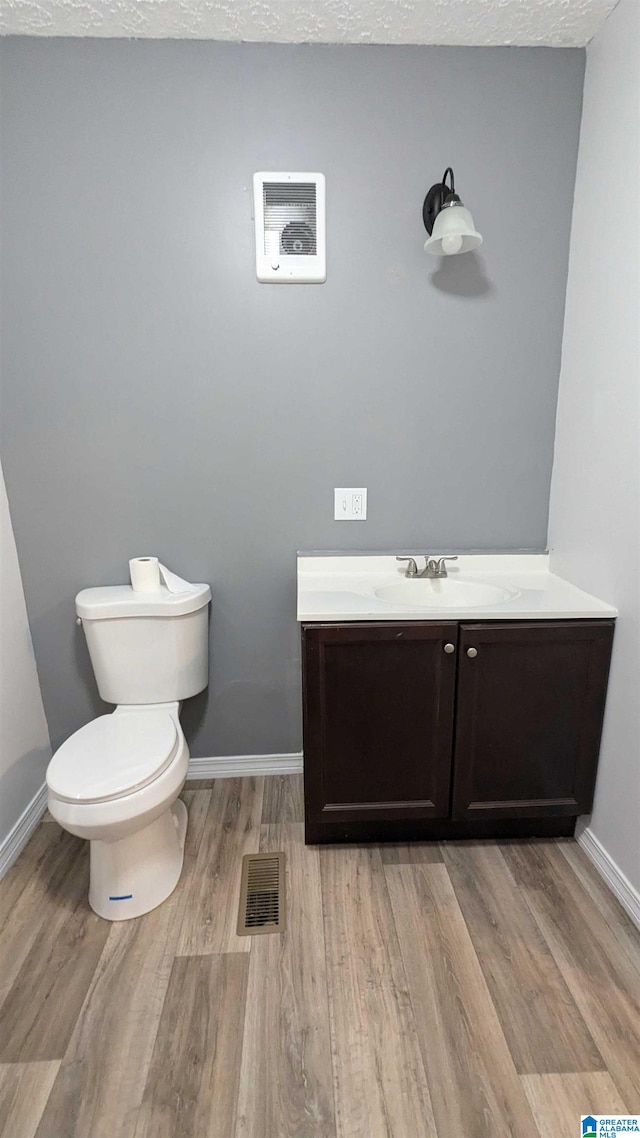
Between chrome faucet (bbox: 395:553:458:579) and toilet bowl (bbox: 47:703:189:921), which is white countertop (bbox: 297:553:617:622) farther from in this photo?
toilet bowl (bbox: 47:703:189:921)

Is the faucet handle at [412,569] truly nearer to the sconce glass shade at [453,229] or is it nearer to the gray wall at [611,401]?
the gray wall at [611,401]

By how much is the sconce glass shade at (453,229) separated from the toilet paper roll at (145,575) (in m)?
1.30

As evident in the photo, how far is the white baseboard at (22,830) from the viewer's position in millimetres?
1688

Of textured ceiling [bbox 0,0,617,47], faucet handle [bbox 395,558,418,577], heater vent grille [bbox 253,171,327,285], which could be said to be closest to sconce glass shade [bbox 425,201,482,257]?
heater vent grille [bbox 253,171,327,285]

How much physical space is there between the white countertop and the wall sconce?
972 millimetres

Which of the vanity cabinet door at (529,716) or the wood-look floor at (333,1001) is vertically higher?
the vanity cabinet door at (529,716)

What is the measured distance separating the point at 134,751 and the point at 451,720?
3.05 ft

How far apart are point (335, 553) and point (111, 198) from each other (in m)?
1.32

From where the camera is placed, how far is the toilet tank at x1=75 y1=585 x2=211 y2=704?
5.70 ft

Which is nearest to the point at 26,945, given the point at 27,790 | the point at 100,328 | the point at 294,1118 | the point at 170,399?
the point at 27,790

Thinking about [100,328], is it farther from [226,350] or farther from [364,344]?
[364,344]

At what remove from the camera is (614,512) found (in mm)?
1549

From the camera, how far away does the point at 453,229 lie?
1.49 metres

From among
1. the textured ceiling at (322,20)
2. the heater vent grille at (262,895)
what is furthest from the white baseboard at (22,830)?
the textured ceiling at (322,20)
